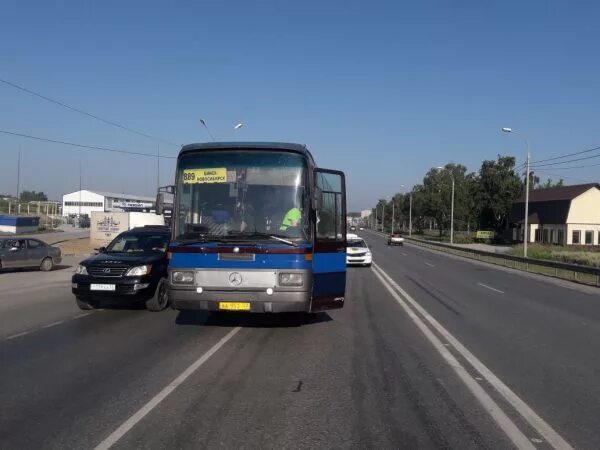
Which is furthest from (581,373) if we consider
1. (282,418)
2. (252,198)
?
(252,198)

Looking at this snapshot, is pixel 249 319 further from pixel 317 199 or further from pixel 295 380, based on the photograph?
pixel 295 380

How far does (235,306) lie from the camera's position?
8.79 metres

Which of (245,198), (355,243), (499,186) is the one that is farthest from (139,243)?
(499,186)

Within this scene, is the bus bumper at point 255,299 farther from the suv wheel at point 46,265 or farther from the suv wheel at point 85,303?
the suv wheel at point 46,265

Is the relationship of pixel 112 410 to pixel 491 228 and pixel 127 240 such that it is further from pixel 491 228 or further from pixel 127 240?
pixel 491 228

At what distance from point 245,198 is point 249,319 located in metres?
3.17

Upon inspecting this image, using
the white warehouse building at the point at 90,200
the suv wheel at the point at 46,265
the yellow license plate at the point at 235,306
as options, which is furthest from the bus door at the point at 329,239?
the white warehouse building at the point at 90,200

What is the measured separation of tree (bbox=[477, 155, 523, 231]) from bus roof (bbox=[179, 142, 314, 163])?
242ft

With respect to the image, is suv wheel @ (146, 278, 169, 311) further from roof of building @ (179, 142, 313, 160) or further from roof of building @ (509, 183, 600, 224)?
roof of building @ (509, 183, 600, 224)

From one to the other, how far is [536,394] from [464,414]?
1.32 metres

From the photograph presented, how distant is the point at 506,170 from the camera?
78188mm

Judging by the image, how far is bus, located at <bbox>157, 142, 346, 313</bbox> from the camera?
8711 millimetres

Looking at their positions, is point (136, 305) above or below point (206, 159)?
below

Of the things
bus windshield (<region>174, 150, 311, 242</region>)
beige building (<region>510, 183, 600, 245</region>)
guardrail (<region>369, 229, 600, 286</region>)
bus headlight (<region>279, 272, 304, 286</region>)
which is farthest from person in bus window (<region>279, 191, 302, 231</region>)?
beige building (<region>510, 183, 600, 245</region>)
